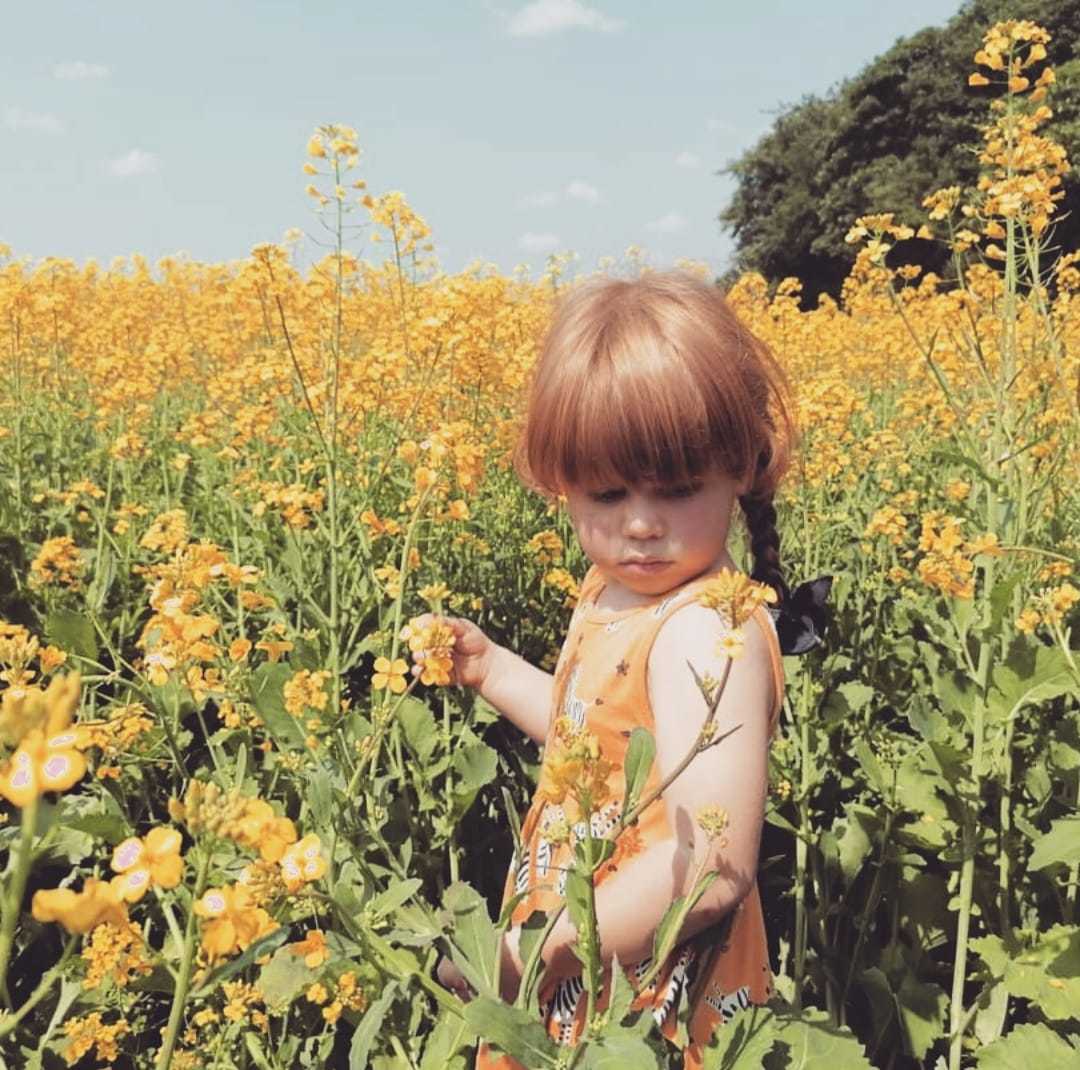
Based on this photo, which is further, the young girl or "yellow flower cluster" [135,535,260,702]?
"yellow flower cluster" [135,535,260,702]

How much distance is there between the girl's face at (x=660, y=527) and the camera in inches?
49.3

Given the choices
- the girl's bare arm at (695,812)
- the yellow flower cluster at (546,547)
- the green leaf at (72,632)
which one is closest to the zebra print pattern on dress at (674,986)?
the girl's bare arm at (695,812)

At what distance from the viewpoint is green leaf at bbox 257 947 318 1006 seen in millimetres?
1115

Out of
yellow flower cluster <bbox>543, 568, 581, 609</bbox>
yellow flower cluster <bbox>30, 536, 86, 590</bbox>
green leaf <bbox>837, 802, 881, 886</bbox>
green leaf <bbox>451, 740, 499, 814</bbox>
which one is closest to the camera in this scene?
green leaf <bbox>451, 740, 499, 814</bbox>

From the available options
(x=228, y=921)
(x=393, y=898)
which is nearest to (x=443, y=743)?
(x=393, y=898)

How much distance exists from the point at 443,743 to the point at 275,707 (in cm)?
43

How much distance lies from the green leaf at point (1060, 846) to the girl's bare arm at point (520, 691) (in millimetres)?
661

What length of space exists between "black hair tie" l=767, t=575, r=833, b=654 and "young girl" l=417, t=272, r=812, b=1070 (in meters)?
0.13

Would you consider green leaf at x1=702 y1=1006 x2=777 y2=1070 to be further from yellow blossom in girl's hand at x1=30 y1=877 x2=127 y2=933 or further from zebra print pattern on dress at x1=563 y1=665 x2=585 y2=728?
yellow blossom in girl's hand at x1=30 y1=877 x2=127 y2=933

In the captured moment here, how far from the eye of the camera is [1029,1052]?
125 cm

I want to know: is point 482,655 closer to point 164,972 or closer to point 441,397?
point 164,972

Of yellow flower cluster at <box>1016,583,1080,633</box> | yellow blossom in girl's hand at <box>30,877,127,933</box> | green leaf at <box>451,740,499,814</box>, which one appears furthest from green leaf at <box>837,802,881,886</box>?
yellow blossom in girl's hand at <box>30,877,127,933</box>

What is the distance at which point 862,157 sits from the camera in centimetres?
2105

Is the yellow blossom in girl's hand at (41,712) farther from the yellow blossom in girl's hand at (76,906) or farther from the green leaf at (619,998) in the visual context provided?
the green leaf at (619,998)
